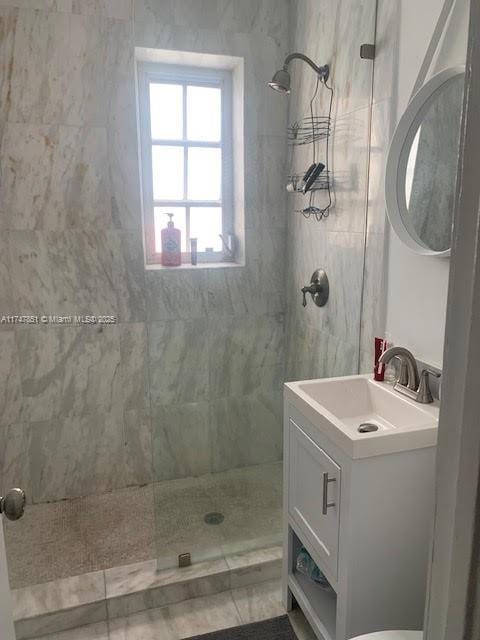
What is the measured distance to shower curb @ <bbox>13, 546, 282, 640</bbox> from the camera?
1744 millimetres

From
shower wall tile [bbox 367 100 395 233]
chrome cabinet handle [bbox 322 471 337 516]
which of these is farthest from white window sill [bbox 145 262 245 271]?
chrome cabinet handle [bbox 322 471 337 516]

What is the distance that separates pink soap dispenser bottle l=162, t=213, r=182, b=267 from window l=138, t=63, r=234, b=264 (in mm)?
26

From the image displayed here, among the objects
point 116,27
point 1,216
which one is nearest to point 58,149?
point 1,216

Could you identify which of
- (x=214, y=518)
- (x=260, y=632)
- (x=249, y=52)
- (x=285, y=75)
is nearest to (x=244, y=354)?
(x=214, y=518)

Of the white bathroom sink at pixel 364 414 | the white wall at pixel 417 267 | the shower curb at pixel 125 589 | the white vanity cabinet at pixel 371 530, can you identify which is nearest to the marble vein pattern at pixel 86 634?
the shower curb at pixel 125 589

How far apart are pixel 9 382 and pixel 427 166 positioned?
204cm

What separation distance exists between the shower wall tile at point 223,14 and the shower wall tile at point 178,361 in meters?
1.37

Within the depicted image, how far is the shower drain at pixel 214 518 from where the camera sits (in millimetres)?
2260

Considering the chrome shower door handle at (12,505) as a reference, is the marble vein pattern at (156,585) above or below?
below

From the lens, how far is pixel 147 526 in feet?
7.41

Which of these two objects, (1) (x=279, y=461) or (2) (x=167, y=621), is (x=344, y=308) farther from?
(2) (x=167, y=621)

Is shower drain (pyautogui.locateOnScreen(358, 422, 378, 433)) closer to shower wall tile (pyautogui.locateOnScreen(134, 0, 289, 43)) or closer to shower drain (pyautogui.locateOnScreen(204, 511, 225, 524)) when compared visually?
shower drain (pyautogui.locateOnScreen(204, 511, 225, 524))

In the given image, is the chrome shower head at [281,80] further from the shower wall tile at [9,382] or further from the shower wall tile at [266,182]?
the shower wall tile at [9,382]

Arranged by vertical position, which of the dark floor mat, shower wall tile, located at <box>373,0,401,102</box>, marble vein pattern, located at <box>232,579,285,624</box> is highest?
shower wall tile, located at <box>373,0,401,102</box>
